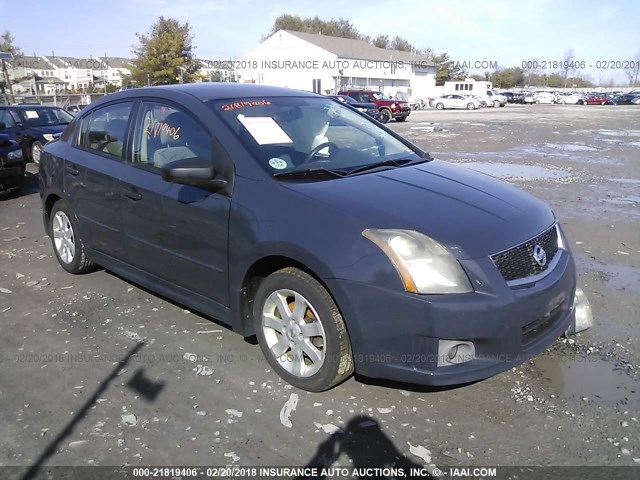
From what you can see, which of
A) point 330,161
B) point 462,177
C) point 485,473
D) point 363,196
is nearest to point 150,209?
point 330,161

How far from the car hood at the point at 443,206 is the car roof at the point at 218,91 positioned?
1.12m

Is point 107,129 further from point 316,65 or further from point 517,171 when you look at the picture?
point 316,65

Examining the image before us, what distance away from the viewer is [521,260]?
2.91m

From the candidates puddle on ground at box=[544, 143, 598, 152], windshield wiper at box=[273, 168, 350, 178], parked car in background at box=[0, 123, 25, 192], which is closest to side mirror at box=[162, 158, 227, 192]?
windshield wiper at box=[273, 168, 350, 178]

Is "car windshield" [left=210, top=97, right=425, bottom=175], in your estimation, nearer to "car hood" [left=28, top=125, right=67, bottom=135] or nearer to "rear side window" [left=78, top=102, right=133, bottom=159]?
"rear side window" [left=78, top=102, right=133, bottom=159]

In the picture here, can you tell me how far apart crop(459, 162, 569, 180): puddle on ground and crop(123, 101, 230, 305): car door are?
6944 mm

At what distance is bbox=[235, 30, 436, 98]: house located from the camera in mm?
54500

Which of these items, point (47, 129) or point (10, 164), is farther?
point (47, 129)

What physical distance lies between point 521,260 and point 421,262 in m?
0.60

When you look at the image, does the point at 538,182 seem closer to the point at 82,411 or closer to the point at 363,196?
the point at 363,196

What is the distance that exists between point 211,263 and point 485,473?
78.9 inches

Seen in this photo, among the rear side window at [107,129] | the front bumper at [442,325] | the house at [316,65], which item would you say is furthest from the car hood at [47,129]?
the house at [316,65]

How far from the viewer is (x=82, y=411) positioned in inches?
121

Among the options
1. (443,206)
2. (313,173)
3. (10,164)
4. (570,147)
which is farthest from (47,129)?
(570,147)
